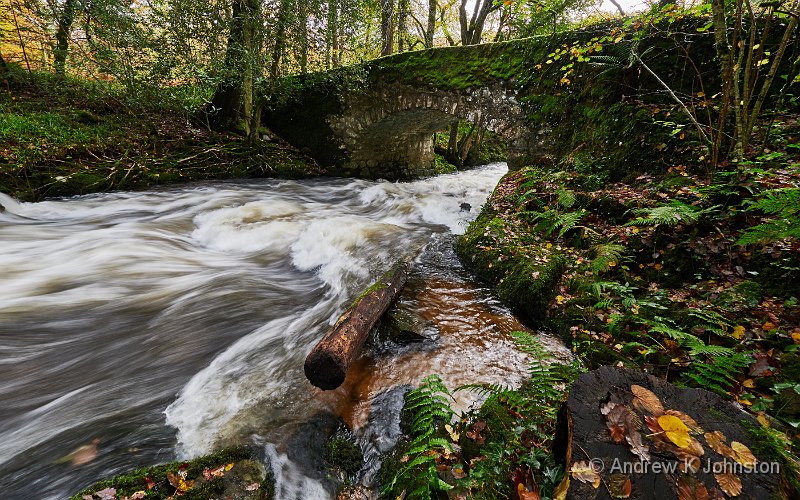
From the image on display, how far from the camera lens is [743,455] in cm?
124

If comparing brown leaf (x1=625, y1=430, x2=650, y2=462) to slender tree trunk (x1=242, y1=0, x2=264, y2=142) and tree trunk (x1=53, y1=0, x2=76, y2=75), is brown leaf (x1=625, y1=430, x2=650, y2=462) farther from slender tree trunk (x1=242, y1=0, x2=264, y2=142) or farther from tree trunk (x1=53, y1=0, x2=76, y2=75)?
tree trunk (x1=53, y1=0, x2=76, y2=75)

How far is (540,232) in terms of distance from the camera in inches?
197

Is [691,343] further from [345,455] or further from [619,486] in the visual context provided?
[345,455]

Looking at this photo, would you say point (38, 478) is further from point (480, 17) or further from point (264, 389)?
point (480, 17)

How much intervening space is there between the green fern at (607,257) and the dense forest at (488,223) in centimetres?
3

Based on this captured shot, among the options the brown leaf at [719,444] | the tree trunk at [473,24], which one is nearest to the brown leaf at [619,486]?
the brown leaf at [719,444]

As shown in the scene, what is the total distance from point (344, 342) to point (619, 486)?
191 cm

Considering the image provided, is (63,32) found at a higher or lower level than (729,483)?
higher

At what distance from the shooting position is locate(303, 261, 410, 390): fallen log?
250 centimetres

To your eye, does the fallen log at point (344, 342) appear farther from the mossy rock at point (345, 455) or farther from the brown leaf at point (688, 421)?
the brown leaf at point (688, 421)

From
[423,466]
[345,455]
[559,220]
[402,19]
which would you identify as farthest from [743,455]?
[402,19]

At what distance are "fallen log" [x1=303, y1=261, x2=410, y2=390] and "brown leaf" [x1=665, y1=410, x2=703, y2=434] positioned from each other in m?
1.91

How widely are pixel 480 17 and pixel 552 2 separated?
3689 mm

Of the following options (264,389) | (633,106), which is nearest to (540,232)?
(633,106)
